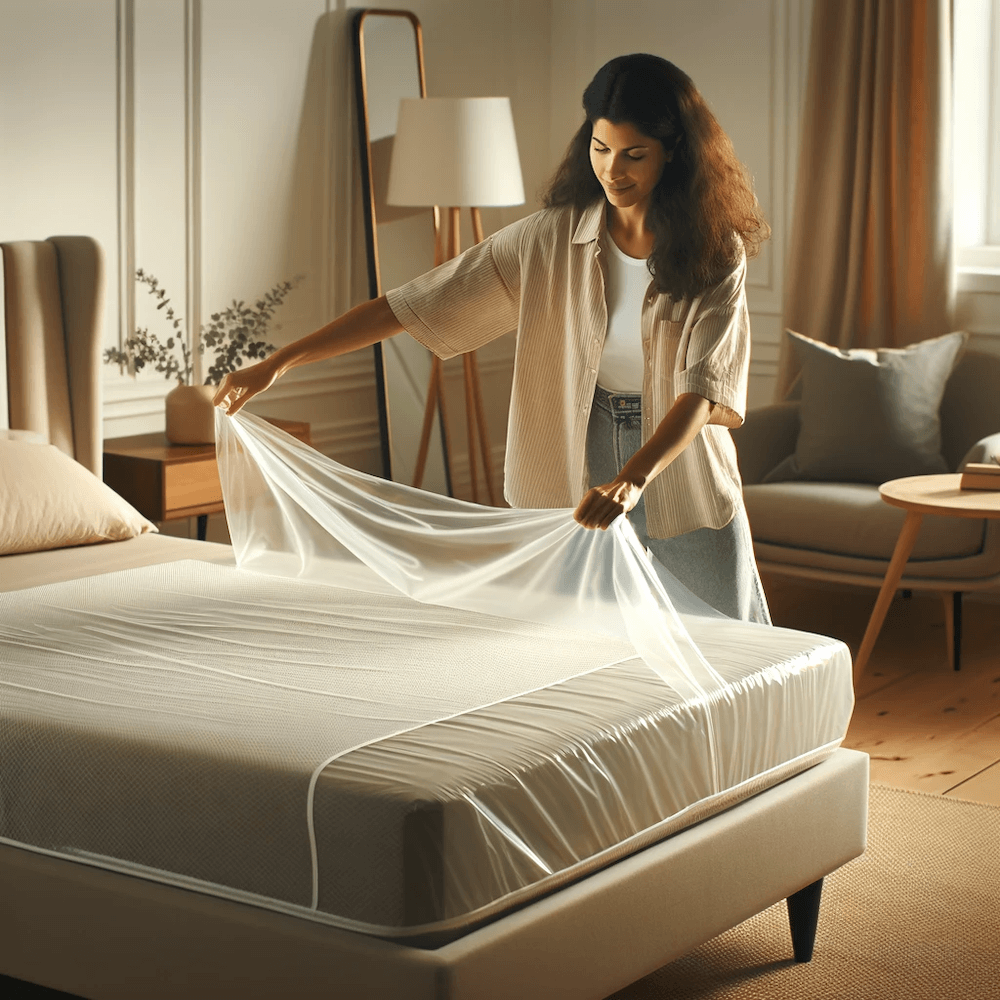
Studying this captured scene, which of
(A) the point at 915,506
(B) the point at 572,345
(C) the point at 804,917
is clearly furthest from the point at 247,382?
(A) the point at 915,506

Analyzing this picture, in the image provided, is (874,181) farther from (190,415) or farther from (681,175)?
(681,175)

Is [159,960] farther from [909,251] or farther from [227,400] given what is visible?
[909,251]

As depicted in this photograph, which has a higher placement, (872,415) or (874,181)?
(874,181)

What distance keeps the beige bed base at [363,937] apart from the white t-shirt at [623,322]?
0.81m

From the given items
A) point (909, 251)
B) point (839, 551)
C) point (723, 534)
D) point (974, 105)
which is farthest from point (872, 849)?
point (974, 105)

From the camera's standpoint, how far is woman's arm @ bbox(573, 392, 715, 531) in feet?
7.55

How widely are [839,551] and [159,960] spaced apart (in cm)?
293

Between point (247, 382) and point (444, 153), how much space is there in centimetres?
259

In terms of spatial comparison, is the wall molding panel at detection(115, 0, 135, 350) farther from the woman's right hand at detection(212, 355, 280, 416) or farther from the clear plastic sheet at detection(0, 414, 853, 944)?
the woman's right hand at detection(212, 355, 280, 416)

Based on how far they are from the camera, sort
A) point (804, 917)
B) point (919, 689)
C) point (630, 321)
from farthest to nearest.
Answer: point (919, 689) < point (630, 321) < point (804, 917)

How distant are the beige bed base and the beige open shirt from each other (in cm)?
64

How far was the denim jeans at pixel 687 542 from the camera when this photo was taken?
2.75 m

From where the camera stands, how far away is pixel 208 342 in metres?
4.79

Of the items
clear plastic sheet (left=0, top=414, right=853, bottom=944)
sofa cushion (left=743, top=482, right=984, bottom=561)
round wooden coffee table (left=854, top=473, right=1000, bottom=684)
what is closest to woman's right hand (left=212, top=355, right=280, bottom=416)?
clear plastic sheet (left=0, top=414, right=853, bottom=944)
